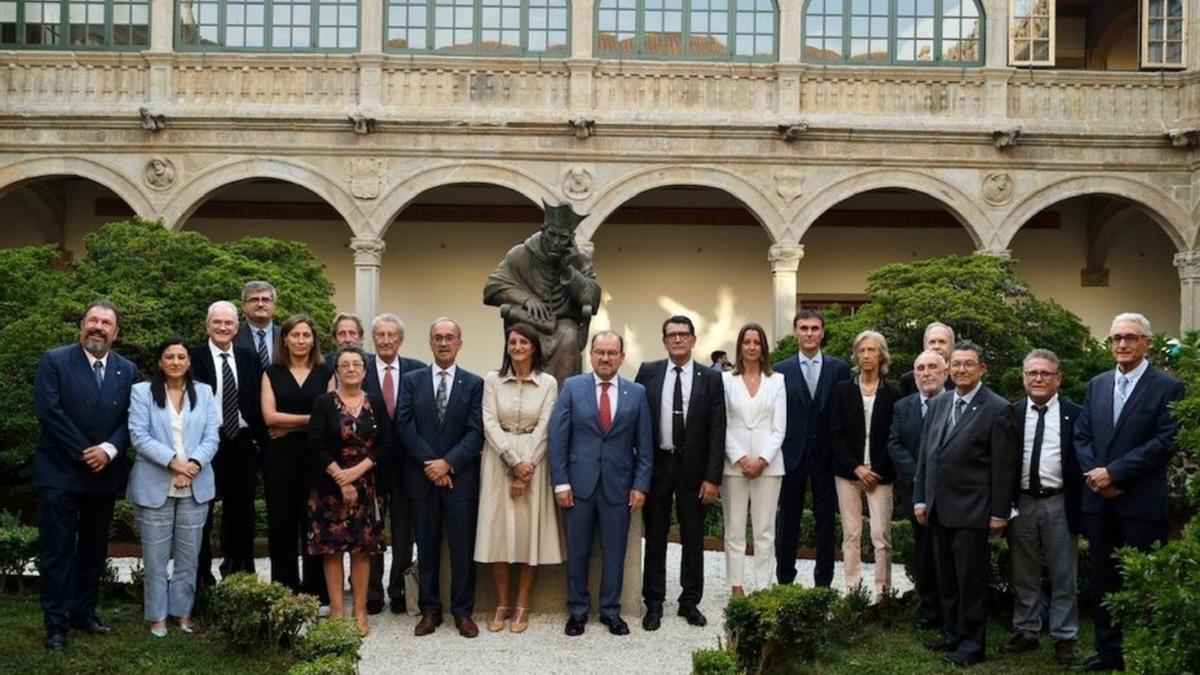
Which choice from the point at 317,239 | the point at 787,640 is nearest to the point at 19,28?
the point at 317,239

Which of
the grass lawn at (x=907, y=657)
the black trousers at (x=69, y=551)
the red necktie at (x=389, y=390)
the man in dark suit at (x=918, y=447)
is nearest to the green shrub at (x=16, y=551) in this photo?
the black trousers at (x=69, y=551)

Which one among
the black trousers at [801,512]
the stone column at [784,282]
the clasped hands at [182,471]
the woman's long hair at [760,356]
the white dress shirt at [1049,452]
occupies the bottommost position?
the black trousers at [801,512]

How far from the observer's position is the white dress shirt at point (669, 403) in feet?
26.1

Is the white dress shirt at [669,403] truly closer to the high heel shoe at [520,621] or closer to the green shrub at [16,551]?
the high heel shoe at [520,621]

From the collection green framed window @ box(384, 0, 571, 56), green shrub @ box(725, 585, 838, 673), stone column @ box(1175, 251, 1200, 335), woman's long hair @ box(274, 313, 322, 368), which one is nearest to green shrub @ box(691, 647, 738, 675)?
green shrub @ box(725, 585, 838, 673)

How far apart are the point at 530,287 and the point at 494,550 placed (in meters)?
1.99

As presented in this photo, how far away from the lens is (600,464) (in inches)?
304

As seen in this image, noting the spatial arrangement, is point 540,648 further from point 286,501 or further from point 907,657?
point 907,657

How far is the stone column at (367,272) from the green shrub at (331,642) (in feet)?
45.8

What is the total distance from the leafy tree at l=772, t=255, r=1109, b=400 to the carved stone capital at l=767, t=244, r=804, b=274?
485cm

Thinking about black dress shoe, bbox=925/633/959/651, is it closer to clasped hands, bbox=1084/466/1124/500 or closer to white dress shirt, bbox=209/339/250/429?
clasped hands, bbox=1084/466/1124/500

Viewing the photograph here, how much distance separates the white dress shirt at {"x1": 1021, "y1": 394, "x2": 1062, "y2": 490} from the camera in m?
7.23

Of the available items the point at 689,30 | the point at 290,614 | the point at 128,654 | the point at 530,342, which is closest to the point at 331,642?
the point at 290,614

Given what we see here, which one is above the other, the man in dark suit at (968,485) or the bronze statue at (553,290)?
the bronze statue at (553,290)
